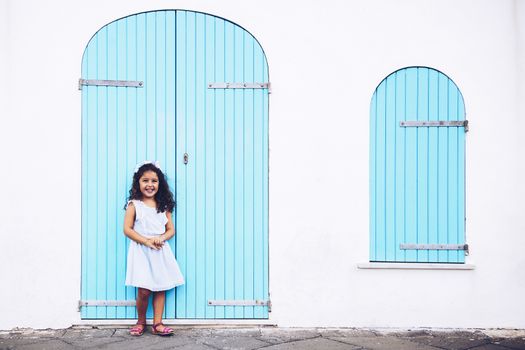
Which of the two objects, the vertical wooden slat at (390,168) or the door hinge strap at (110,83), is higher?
the door hinge strap at (110,83)

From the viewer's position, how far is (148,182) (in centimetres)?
512

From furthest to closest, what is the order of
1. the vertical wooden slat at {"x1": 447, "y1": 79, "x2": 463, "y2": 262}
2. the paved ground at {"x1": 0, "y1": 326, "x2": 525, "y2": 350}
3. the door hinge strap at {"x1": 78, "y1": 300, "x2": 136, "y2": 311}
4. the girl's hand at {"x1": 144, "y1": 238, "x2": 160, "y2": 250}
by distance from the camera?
the vertical wooden slat at {"x1": 447, "y1": 79, "x2": 463, "y2": 262}
the door hinge strap at {"x1": 78, "y1": 300, "x2": 136, "y2": 311}
the girl's hand at {"x1": 144, "y1": 238, "x2": 160, "y2": 250}
the paved ground at {"x1": 0, "y1": 326, "x2": 525, "y2": 350}

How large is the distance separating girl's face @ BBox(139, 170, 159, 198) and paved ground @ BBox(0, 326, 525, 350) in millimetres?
1377

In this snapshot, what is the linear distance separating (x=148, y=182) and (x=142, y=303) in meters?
1.16

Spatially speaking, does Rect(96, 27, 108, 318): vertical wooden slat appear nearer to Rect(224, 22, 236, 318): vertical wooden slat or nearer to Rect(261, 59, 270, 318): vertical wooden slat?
Rect(224, 22, 236, 318): vertical wooden slat

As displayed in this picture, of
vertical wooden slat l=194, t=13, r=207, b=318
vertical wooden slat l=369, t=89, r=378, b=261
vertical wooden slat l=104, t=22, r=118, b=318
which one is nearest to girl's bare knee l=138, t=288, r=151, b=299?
vertical wooden slat l=104, t=22, r=118, b=318

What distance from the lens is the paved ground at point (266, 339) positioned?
15.8ft

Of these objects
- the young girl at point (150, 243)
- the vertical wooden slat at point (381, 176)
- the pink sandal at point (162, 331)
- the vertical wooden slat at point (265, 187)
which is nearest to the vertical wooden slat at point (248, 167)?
the vertical wooden slat at point (265, 187)

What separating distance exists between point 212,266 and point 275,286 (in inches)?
25.9

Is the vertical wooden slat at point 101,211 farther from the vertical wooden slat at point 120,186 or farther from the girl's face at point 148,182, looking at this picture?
the girl's face at point 148,182

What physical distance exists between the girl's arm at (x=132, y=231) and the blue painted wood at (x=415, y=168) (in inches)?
86.6

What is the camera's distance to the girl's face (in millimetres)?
5109

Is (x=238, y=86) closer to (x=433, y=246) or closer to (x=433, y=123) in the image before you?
(x=433, y=123)

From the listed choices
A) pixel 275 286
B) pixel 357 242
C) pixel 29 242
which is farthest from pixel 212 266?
pixel 29 242
